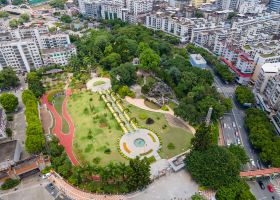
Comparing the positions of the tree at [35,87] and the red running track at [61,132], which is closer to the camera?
the red running track at [61,132]

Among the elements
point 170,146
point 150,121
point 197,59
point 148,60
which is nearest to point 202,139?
point 170,146

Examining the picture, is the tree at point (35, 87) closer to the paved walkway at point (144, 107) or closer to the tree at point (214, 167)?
the paved walkway at point (144, 107)

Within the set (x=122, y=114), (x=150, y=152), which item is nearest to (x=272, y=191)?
(x=150, y=152)

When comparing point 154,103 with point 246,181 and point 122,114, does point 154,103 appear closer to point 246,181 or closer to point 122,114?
point 122,114

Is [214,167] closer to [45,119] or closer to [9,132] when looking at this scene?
[45,119]

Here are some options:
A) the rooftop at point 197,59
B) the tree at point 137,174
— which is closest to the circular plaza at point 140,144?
the tree at point 137,174

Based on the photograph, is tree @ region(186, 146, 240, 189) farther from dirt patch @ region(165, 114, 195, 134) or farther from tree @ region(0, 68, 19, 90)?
tree @ region(0, 68, 19, 90)

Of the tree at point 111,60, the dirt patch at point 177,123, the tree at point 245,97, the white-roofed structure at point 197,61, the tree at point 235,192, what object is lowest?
the dirt patch at point 177,123
